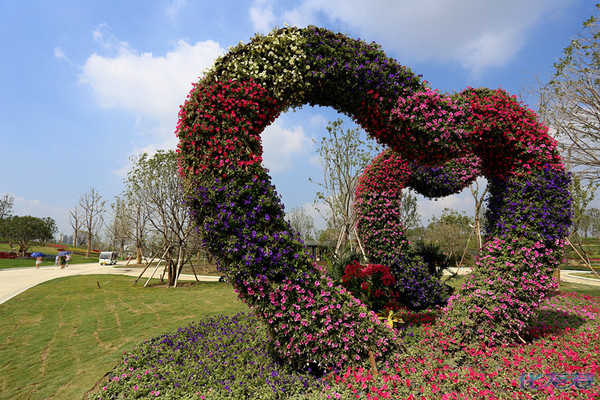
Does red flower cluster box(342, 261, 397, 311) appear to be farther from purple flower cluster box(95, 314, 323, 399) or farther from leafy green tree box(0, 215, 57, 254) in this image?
leafy green tree box(0, 215, 57, 254)

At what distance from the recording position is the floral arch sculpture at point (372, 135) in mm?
3904

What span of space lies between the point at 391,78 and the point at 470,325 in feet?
13.5

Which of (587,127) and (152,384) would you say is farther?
(587,127)

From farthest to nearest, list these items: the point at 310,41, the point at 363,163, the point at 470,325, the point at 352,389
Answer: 1. the point at 363,163
2. the point at 470,325
3. the point at 310,41
4. the point at 352,389

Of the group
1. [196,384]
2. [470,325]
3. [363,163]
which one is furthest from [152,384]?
[363,163]

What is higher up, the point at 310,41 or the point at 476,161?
the point at 310,41

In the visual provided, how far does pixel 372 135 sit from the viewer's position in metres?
5.31

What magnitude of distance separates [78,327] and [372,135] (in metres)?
7.88

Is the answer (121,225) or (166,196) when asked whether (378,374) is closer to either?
(166,196)

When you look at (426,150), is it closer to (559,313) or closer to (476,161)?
(476,161)

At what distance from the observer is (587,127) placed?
390 inches

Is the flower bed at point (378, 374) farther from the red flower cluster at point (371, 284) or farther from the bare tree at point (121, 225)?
the bare tree at point (121, 225)

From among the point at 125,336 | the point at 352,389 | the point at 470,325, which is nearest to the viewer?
the point at 352,389

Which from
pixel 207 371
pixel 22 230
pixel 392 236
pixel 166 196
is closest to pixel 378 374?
pixel 207 371
